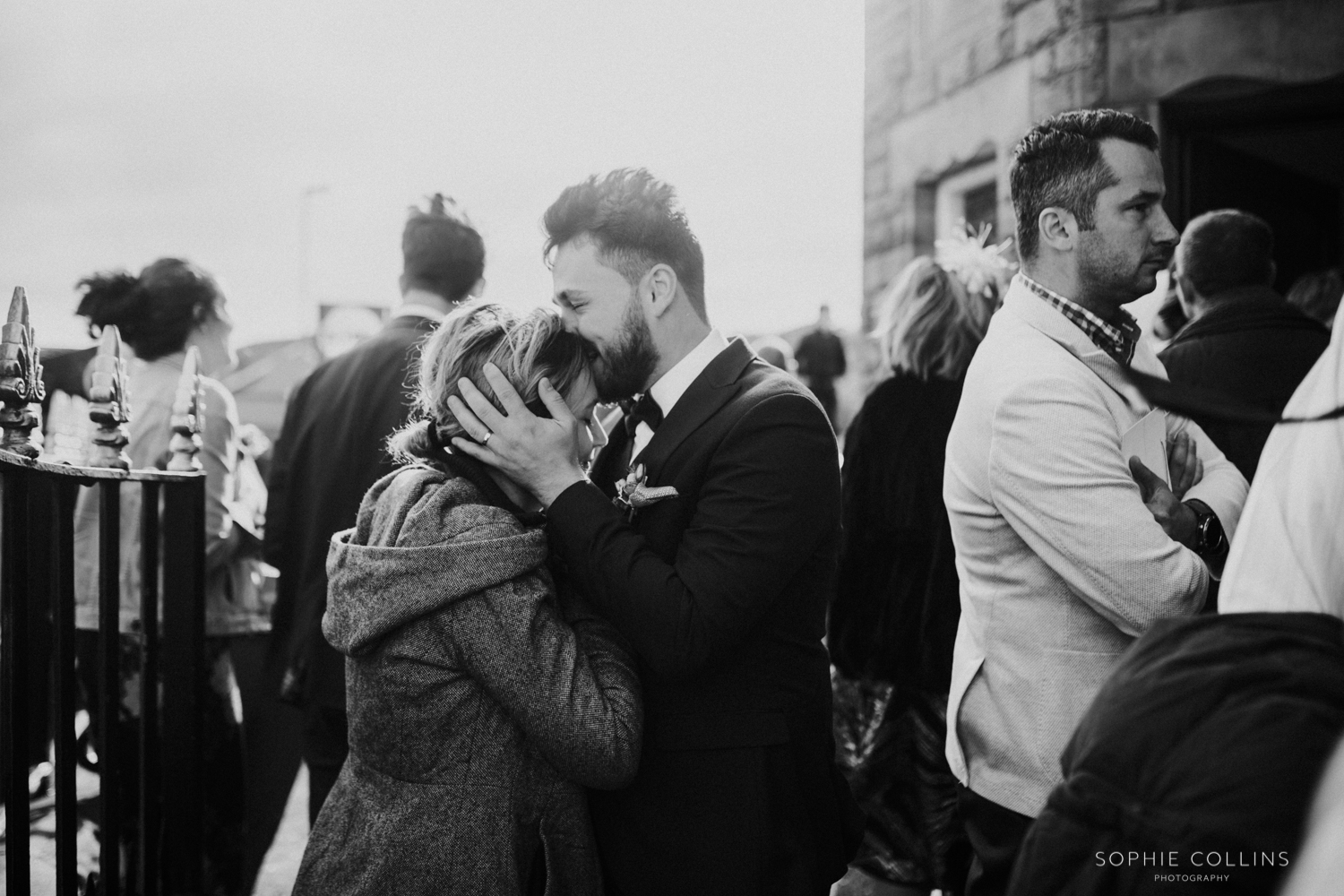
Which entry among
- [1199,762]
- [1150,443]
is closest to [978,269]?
[1150,443]

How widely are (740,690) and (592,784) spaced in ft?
1.04

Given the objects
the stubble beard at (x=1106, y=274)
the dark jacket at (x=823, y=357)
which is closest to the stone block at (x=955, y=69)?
the dark jacket at (x=823, y=357)

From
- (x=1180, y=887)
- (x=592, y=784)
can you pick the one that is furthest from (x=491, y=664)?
(x=1180, y=887)

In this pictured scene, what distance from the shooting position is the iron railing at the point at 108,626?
1916 millimetres

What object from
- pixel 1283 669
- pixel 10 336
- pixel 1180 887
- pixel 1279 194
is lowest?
pixel 1180 887

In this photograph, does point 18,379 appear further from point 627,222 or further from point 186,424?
point 627,222

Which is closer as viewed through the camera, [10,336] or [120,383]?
[10,336]

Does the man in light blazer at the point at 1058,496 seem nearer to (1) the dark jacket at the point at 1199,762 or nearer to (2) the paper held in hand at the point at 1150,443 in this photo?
(2) the paper held in hand at the point at 1150,443

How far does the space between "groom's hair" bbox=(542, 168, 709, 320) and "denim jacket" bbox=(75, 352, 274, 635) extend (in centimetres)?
209

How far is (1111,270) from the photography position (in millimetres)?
2242

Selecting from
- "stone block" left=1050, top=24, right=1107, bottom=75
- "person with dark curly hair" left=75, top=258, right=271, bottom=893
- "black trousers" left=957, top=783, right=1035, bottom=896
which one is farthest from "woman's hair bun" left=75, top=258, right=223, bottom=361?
"stone block" left=1050, top=24, right=1107, bottom=75

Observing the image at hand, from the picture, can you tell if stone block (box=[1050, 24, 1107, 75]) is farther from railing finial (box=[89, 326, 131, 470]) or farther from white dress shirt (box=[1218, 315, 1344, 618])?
white dress shirt (box=[1218, 315, 1344, 618])

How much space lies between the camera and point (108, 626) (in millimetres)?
2328

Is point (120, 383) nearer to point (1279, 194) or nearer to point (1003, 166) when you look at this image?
point (1003, 166)
